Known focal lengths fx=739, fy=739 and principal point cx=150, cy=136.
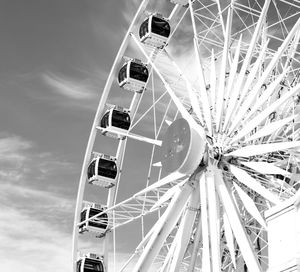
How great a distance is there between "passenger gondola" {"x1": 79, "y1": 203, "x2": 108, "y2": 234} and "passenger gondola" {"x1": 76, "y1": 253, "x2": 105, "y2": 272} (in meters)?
0.89

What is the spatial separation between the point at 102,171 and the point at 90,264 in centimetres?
312

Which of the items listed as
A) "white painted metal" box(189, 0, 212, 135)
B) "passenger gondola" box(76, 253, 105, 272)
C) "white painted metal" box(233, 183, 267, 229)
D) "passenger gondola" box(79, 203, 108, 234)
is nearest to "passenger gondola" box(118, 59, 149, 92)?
"white painted metal" box(189, 0, 212, 135)

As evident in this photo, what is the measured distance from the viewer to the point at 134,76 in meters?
25.3

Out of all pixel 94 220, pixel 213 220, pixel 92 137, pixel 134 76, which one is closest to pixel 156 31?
pixel 134 76

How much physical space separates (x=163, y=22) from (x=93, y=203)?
6.53 m

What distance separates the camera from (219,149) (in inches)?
749

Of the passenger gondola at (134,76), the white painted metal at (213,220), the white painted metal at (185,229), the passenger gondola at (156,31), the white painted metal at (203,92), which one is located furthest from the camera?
the passenger gondola at (134,76)

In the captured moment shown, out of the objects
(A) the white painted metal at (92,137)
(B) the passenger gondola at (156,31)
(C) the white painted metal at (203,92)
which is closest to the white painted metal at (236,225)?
(C) the white painted metal at (203,92)

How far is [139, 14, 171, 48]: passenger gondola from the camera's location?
24.4 m

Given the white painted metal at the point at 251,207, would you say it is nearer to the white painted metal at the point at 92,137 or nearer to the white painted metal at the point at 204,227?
the white painted metal at the point at 204,227

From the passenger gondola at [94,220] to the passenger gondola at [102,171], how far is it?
81 centimetres

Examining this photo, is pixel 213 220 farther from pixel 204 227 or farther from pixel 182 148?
pixel 182 148

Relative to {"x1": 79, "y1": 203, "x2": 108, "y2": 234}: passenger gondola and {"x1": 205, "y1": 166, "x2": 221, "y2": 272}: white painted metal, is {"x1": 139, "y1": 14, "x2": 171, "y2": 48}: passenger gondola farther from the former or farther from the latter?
Result: {"x1": 205, "y1": 166, "x2": 221, "y2": 272}: white painted metal

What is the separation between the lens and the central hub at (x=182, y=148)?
18.4m
